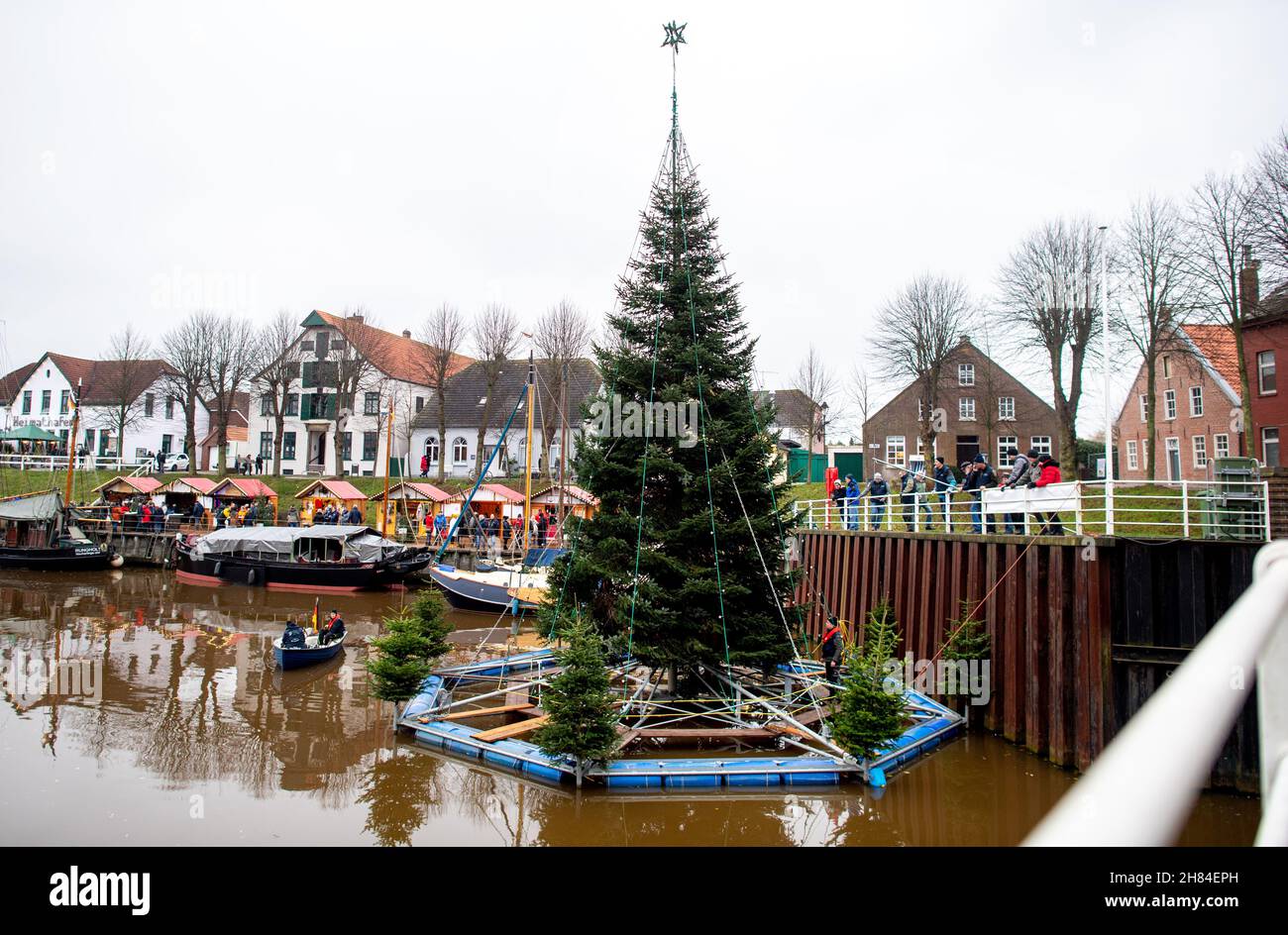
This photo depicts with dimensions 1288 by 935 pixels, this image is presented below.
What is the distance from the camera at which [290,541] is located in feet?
133

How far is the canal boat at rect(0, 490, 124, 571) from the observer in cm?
4422

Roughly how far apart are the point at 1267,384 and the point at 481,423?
46387mm

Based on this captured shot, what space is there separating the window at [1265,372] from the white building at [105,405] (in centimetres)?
6992

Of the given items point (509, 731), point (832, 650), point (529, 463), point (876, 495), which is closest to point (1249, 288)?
point (876, 495)

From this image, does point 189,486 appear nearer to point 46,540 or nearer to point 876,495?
point 46,540

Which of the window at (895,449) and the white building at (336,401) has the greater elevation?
the white building at (336,401)

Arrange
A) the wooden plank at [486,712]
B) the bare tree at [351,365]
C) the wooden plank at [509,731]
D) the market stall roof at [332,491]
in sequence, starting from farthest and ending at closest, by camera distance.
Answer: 1. the bare tree at [351,365]
2. the market stall roof at [332,491]
3. the wooden plank at [486,712]
4. the wooden plank at [509,731]

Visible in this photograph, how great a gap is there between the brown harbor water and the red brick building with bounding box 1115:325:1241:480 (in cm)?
2486

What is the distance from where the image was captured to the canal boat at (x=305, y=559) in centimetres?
3934

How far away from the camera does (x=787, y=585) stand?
15609 mm

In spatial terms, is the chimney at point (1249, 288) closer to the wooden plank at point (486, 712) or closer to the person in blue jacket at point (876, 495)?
the person in blue jacket at point (876, 495)

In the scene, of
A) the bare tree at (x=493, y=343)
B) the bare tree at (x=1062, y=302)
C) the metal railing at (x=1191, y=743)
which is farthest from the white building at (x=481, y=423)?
the metal railing at (x=1191, y=743)

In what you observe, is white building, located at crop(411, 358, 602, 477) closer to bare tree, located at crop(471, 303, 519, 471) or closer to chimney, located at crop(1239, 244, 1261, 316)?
bare tree, located at crop(471, 303, 519, 471)
